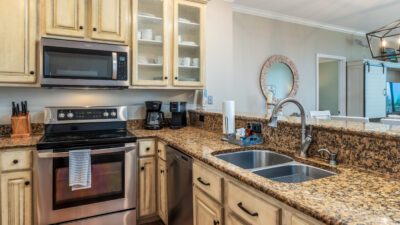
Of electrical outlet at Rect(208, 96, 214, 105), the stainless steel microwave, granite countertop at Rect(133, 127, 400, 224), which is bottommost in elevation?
granite countertop at Rect(133, 127, 400, 224)

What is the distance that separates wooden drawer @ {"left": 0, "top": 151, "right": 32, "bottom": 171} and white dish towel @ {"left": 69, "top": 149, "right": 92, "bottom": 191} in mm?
328

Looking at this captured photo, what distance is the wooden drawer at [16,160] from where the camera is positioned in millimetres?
1865

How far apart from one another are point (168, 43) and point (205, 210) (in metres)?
1.86

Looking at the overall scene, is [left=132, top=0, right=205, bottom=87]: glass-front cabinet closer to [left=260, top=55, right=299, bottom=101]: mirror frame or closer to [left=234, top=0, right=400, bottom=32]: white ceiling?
[left=234, top=0, right=400, bottom=32]: white ceiling

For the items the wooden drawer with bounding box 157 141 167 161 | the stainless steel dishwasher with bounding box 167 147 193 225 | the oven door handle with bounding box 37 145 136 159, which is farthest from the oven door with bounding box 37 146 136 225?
the stainless steel dishwasher with bounding box 167 147 193 225

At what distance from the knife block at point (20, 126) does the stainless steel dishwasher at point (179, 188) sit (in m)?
1.35

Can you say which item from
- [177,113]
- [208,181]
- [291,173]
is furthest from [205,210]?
[177,113]

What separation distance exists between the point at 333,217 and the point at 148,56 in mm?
2360

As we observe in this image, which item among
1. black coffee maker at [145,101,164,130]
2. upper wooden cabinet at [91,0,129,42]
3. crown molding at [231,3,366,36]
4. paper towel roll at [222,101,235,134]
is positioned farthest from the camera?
crown molding at [231,3,366,36]

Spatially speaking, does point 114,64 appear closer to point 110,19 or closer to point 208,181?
point 110,19

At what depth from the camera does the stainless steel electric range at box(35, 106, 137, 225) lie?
1919 mm

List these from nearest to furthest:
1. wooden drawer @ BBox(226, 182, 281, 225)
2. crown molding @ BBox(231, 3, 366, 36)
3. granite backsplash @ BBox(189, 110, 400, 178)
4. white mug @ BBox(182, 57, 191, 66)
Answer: wooden drawer @ BBox(226, 182, 281, 225)
granite backsplash @ BBox(189, 110, 400, 178)
white mug @ BBox(182, 57, 191, 66)
crown molding @ BBox(231, 3, 366, 36)

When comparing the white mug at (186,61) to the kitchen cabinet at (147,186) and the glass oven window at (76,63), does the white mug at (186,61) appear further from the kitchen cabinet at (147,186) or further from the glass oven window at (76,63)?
the kitchen cabinet at (147,186)

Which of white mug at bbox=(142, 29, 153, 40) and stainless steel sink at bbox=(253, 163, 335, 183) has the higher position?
white mug at bbox=(142, 29, 153, 40)
